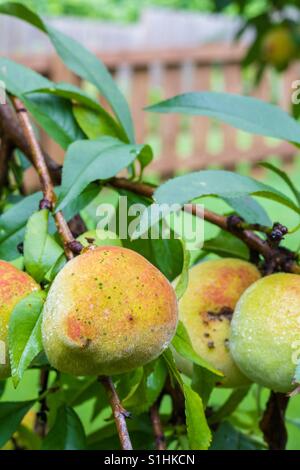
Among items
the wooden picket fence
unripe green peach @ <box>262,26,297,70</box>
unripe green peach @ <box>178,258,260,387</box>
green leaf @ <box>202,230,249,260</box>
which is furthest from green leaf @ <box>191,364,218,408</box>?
the wooden picket fence

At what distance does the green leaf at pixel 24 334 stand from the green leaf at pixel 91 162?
0.09 meters

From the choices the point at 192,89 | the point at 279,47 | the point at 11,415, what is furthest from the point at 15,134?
the point at 192,89

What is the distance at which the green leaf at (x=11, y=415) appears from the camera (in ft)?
2.23

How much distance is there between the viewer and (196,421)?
505 mm

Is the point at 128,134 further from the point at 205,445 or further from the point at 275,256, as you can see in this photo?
the point at 205,445

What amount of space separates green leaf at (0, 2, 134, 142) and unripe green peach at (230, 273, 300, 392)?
261 millimetres

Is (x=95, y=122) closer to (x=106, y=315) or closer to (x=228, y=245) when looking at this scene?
(x=228, y=245)

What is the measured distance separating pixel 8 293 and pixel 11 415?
0.25 metres

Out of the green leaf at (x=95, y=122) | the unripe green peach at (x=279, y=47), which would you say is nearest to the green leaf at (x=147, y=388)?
the green leaf at (x=95, y=122)

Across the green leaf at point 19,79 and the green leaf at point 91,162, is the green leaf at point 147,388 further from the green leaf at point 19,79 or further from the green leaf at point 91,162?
the green leaf at point 19,79

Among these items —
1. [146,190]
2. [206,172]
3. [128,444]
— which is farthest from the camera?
[146,190]
